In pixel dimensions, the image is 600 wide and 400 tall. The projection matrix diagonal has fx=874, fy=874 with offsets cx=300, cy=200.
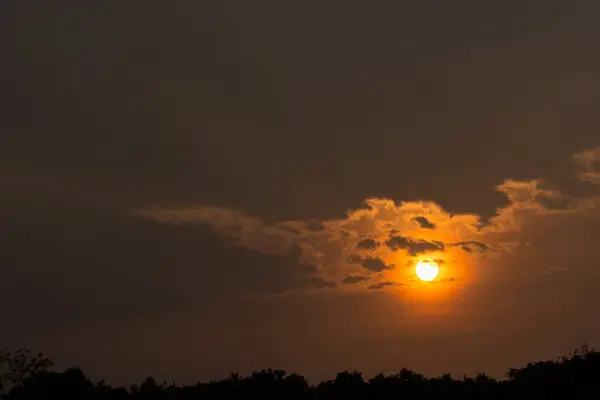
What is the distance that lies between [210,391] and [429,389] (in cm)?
2072

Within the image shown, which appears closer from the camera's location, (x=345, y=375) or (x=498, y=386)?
(x=498, y=386)

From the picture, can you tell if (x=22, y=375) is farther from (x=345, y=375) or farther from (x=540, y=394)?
(x=540, y=394)

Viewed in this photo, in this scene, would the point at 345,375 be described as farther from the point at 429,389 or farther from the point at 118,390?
the point at 118,390

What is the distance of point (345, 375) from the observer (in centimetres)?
A: 7450

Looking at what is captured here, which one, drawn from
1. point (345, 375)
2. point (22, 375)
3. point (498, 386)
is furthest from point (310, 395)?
point (22, 375)

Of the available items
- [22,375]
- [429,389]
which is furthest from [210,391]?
[22,375]

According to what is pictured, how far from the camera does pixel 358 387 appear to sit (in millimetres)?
73250

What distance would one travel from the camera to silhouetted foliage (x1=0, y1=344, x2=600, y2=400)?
2447 inches

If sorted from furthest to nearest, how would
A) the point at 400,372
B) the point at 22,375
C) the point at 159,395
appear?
the point at 22,375 < the point at 159,395 < the point at 400,372

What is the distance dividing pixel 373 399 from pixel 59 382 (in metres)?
32.6

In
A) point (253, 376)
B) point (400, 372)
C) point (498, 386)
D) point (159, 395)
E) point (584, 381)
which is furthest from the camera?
point (159, 395)

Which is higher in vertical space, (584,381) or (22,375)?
(22,375)

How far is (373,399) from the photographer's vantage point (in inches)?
2825

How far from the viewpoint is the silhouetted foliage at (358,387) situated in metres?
62.2
